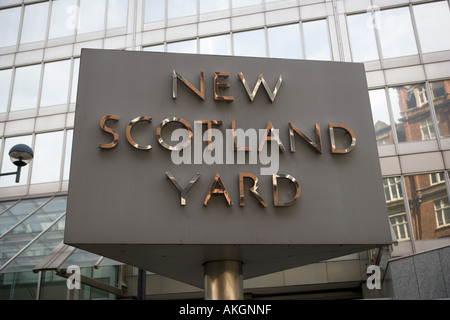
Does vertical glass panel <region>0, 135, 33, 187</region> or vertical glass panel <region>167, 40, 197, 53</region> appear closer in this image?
vertical glass panel <region>0, 135, 33, 187</region>

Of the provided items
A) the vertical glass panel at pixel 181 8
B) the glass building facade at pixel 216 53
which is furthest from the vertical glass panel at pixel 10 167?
the vertical glass panel at pixel 181 8

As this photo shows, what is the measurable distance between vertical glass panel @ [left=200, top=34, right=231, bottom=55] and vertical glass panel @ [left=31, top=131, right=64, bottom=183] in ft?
27.8

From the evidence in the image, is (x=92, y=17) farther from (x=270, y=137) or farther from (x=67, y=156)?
(x=270, y=137)

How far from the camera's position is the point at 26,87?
1063 inches

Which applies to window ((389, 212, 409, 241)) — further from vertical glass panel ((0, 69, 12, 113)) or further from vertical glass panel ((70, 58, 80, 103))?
vertical glass panel ((0, 69, 12, 113))

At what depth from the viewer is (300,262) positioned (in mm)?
10133

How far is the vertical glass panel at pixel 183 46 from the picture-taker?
26156 mm

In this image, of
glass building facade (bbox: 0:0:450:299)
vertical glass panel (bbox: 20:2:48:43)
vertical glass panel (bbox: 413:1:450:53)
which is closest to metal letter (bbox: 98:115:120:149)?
glass building facade (bbox: 0:0:450:299)

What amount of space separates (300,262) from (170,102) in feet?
13.5

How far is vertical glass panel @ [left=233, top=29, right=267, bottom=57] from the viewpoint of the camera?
25.4 meters

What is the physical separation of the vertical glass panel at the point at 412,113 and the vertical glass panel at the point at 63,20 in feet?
57.2

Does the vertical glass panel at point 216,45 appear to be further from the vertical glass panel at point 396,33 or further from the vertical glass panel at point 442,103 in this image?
the vertical glass panel at point 442,103
